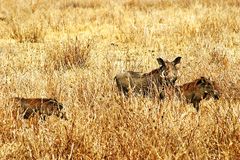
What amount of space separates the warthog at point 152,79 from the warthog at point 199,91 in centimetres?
19

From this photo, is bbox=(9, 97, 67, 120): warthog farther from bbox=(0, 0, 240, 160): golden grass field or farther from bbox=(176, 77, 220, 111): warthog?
bbox=(176, 77, 220, 111): warthog

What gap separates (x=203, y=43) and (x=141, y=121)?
607 centimetres

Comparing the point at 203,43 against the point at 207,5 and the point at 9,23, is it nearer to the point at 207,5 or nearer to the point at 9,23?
the point at 9,23

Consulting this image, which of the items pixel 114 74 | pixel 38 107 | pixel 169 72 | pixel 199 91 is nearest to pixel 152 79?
pixel 169 72

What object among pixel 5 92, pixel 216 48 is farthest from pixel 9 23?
pixel 5 92

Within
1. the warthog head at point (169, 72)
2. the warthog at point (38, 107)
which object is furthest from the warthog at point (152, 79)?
the warthog at point (38, 107)

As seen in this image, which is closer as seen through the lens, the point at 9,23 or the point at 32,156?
the point at 32,156

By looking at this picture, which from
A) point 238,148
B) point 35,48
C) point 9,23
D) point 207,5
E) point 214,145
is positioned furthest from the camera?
point 207,5

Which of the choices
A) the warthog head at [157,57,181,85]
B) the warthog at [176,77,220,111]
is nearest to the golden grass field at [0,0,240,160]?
the warthog at [176,77,220,111]

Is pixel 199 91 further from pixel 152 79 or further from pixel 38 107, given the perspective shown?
pixel 38 107

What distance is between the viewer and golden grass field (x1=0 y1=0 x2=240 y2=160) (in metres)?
3.95

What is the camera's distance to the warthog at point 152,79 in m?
6.01

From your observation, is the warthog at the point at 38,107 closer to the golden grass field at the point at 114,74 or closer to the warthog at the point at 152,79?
the golden grass field at the point at 114,74

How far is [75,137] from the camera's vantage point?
4.03 meters
